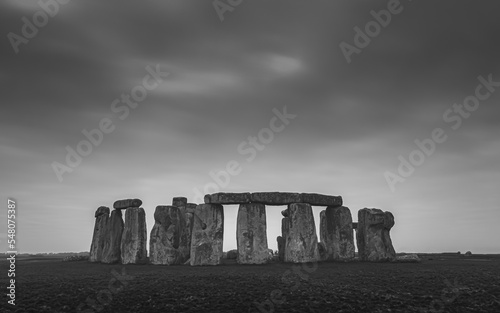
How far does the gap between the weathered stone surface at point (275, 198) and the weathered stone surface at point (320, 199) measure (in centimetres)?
32

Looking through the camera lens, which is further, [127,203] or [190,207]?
[190,207]

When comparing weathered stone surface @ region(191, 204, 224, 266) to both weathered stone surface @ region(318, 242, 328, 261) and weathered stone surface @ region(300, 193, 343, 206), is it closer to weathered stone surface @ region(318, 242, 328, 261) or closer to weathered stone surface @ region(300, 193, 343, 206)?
weathered stone surface @ region(300, 193, 343, 206)

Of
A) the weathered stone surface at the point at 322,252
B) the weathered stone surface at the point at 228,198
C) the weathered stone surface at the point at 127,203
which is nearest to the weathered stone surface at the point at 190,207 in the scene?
the weathered stone surface at the point at 127,203

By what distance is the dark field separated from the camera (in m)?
10.6

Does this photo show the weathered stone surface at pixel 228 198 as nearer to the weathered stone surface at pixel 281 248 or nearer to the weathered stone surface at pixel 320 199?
the weathered stone surface at pixel 320 199

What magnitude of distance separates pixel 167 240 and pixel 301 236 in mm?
5698

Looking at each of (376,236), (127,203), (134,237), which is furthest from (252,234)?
(127,203)

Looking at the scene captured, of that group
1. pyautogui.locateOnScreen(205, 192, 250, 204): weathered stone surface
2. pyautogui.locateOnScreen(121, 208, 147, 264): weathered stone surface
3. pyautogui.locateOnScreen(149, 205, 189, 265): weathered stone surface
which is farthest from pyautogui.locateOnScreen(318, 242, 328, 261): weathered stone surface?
pyautogui.locateOnScreen(121, 208, 147, 264): weathered stone surface

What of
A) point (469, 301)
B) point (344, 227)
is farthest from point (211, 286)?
point (344, 227)

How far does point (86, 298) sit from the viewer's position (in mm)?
11234

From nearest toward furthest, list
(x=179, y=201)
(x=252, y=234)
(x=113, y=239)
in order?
1. (x=252, y=234)
2. (x=113, y=239)
3. (x=179, y=201)

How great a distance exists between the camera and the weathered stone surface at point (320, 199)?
66.1 ft

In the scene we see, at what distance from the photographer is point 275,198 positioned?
1966 cm
